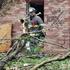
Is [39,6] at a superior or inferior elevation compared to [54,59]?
inferior

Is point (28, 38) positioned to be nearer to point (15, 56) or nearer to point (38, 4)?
point (15, 56)

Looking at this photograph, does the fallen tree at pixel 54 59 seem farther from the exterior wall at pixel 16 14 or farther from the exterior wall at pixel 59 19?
the exterior wall at pixel 16 14

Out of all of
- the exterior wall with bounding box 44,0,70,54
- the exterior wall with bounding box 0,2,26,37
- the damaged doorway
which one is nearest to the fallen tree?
the exterior wall with bounding box 44,0,70,54

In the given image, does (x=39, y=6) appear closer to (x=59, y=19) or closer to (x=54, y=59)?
(x=59, y=19)

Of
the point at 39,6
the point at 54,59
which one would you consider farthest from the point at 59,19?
the point at 54,59

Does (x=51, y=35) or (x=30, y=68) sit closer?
(x=30, y=68)

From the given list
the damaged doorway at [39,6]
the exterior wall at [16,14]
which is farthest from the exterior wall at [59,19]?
the exterior wall at [16,14]

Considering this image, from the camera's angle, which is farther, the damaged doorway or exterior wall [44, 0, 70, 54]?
the damaged doorway

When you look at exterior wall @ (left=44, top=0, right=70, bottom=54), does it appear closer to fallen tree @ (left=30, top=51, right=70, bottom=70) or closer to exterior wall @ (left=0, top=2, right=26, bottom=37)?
exterior wall @ (left=0, top=2, right=26, bottom=37)

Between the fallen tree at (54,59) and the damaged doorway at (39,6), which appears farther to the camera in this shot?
the damaged doorway at (39,6)

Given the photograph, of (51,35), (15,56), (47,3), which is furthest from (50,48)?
(15,56)

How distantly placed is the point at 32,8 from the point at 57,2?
62cm

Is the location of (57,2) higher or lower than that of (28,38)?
lower

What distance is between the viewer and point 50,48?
33.2ft
